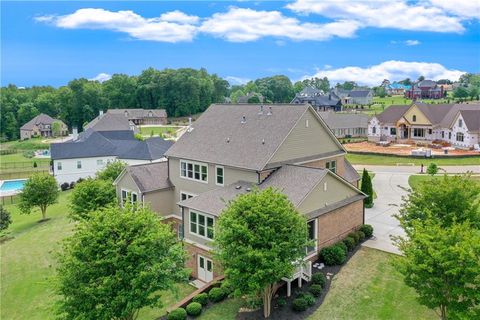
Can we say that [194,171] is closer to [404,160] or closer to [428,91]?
[404,160]

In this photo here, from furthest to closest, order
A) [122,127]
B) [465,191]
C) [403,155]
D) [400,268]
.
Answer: [122,127] → [403,155] → [465,191] → [400,268]

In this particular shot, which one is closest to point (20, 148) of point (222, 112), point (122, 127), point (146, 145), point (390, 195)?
point (122, 127)

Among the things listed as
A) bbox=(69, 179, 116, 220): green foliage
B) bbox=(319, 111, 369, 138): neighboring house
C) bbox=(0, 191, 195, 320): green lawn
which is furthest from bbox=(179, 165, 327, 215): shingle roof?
bbox=(319, 111, 369, 138): neighboring house

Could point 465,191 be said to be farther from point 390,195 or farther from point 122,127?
point 122,127

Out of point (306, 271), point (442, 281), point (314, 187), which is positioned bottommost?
point (306, 271)

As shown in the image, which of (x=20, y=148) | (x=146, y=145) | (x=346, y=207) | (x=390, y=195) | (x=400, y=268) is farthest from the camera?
(x=20, y=148)

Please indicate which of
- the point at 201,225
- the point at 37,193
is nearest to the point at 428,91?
the point at 37,193

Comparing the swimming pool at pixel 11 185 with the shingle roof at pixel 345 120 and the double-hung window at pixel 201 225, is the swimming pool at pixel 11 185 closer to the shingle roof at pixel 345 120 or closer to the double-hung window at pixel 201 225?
the double-hung window at pixel 201 225
